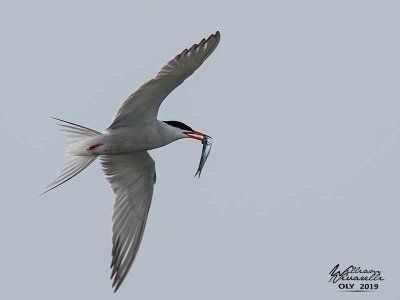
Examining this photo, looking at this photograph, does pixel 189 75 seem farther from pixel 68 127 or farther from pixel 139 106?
pixel 68 127

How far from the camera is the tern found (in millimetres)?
8758

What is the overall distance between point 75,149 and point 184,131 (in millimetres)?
1103

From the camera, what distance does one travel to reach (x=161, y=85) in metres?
8.93

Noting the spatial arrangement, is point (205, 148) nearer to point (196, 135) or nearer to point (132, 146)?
point (196, 135)

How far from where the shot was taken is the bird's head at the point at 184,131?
981cm

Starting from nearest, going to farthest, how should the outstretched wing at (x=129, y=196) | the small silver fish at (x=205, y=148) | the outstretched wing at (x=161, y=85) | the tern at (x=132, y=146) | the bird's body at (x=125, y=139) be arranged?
the outstretched wing at (x=161, y=85) → the tern at (x=132, y=146) → the bird's body at (x=125, y=139) → the small silver fish at (x=205, y=148) → the outstretched wing at (x=129, y=196)

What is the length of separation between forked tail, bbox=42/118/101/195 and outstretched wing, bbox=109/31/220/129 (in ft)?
0.91

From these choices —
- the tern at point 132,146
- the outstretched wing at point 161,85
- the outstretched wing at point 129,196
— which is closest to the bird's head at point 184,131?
the tern at point 132,146

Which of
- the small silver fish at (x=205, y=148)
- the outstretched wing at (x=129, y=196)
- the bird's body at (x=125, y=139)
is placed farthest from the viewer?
the outstretched wing at (x=129, y=196)

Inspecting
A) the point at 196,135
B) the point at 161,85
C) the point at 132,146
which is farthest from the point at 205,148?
the point at 161,85

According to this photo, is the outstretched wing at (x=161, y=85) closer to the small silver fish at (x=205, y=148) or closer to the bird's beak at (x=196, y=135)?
the bird's beak at (x=196, y=135)

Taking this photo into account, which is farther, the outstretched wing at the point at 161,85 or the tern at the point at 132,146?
the tern at the point at 132,146

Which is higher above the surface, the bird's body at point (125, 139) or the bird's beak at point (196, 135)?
the bird's beak at point (196, 135)

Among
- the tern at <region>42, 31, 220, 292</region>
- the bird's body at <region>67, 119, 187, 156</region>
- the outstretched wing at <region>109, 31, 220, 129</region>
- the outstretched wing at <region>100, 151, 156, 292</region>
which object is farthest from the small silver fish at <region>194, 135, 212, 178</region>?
the outstretched wing at <region>100, 151, 156, 292</region>
